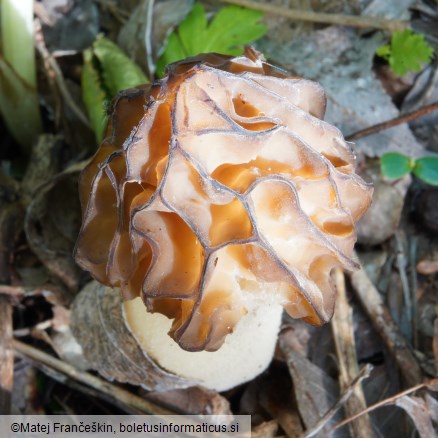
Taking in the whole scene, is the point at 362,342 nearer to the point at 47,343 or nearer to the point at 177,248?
the point at 177,248

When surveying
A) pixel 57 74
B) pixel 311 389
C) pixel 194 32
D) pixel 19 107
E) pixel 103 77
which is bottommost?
pixel 311 389

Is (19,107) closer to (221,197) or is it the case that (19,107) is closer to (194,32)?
(194,32)

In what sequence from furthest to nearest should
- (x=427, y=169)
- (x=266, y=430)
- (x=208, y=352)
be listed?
(x=427, y=169), (x=266, y=430), (x=208, y=352)

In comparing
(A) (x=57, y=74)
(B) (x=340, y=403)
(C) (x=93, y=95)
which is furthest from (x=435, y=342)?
(A) (x=57, y=74)

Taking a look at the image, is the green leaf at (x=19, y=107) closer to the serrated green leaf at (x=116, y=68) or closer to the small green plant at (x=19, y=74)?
the small green plant at (x=19, y=74)

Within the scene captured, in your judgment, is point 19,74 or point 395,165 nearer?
point 395,165

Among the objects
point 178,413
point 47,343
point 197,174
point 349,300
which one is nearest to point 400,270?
point 349,300
